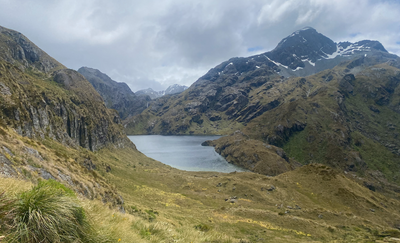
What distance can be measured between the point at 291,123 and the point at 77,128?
164931mm

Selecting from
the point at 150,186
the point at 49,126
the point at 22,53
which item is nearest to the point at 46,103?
the point at 49,126

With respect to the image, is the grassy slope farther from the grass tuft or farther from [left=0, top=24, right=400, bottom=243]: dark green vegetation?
the grass tuft

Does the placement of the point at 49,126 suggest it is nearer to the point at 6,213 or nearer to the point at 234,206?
the point at 234,206

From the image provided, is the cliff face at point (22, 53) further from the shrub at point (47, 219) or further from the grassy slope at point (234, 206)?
the shrub at point (47, 219)

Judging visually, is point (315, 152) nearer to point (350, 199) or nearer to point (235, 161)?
point (235, 161)

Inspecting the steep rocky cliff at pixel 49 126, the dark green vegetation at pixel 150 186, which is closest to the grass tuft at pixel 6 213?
the dark green vegetation at pixel 150 186

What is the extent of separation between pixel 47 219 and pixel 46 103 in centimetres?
6852

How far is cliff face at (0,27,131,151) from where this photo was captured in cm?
3762

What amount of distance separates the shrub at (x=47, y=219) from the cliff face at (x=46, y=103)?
3609 centimetres

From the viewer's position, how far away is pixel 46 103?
57.2 m

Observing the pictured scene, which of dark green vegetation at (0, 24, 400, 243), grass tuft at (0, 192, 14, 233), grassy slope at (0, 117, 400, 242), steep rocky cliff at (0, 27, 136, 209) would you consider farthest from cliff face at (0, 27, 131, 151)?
grass tuft at (0, 192, 14, 233)

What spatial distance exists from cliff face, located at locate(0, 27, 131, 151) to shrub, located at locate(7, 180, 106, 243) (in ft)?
118

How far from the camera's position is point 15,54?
116000mm

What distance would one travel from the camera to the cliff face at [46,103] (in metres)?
37.6
